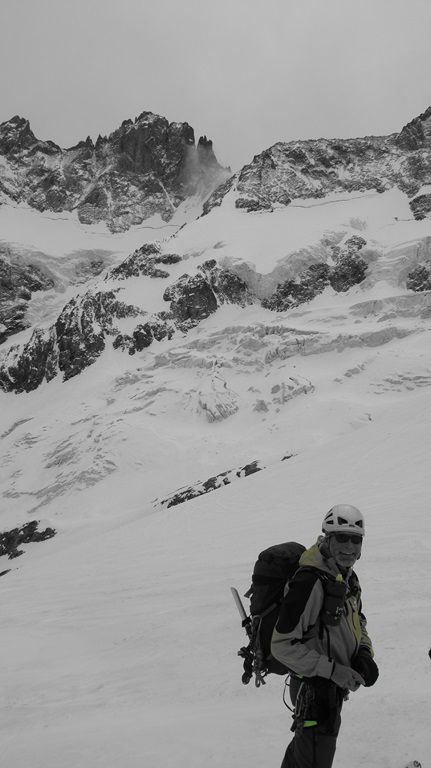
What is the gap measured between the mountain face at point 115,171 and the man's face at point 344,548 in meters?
135

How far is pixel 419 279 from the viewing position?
60688 mm

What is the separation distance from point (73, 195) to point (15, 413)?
90389 mm

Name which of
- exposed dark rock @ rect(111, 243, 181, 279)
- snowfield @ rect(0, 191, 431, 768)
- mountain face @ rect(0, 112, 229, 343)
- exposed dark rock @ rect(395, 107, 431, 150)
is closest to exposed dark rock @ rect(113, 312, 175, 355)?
snowfield @ rect(0, 191, 431, 768)

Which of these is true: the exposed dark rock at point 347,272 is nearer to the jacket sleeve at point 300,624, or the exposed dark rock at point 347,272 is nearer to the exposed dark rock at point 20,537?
the exposed dark rock at point 20,537

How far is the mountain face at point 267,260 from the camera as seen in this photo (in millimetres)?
67375

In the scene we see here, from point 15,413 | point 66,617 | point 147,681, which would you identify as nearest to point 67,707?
point 147,681

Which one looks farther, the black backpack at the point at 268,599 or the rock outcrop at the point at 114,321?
the rock outcrop at the point at 114,321

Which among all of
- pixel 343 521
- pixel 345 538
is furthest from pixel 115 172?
pixel 345 538

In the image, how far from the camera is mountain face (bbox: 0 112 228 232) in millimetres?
136625

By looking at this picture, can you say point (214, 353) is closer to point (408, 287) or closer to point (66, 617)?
point (408, 287)

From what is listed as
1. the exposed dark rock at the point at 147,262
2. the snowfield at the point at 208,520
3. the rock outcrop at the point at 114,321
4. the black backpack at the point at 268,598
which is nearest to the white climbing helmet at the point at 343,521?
the black backpack at the point at 268,598

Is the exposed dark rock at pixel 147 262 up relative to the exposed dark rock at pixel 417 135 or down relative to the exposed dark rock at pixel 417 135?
down

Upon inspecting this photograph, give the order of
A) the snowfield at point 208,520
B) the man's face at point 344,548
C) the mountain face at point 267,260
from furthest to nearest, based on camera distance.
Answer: the mountain face at point 267,260 < the snowfield at point 208,520 < the man's face at point 344,548

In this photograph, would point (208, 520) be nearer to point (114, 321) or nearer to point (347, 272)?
point (347, 272)
